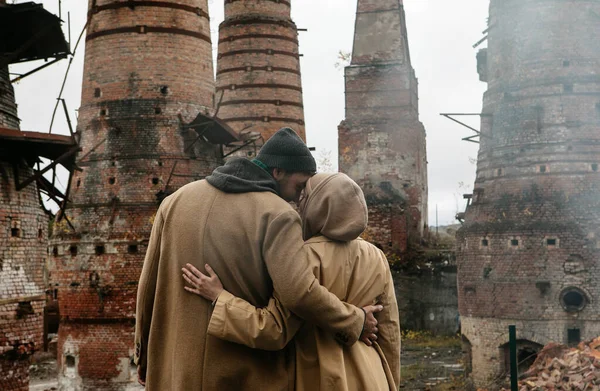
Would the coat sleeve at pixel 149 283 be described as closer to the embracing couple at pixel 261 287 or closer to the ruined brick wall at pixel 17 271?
the embracing couple at pixel 261 287

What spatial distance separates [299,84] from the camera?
25031mm

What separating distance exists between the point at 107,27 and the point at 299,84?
9110mm

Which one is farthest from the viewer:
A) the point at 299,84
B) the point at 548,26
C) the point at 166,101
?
the point at 299,84

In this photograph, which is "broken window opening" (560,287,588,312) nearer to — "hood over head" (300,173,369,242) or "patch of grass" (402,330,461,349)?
"patch of grass" (402,330,461,349)

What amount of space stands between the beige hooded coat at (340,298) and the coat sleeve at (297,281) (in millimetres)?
116

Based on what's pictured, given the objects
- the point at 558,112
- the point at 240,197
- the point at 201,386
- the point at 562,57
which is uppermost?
the point at 562,57

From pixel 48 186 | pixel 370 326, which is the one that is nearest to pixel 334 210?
pixel 370 326

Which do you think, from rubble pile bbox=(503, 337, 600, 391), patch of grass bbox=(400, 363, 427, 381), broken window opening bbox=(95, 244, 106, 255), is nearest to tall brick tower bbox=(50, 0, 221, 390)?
broken window opening bbox=(95, 244, 106, 255)

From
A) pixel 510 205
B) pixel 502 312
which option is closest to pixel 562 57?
pixel 510 205

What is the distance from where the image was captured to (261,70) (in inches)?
962

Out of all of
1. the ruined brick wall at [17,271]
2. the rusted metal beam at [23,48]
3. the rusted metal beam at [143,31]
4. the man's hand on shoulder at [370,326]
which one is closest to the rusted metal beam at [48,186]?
the ruined brick wall at [17,271]

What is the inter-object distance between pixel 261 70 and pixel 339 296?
20.9 m

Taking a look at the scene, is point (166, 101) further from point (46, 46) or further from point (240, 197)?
point (240, 197)

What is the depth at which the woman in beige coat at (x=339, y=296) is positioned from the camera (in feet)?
12.3
